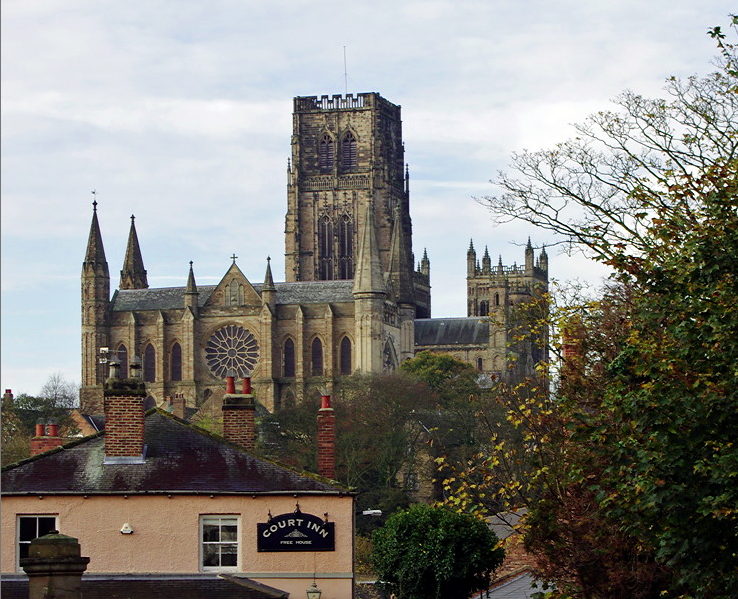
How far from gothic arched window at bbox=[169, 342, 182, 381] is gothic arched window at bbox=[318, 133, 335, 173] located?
2785 cm

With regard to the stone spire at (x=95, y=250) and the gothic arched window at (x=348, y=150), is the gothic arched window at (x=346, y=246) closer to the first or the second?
the gothic arched window at (x=348, y=150)

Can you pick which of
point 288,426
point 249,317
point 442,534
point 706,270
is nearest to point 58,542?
point 706,270

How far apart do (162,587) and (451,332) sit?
4709 inches

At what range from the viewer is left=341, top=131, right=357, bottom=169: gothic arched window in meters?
149

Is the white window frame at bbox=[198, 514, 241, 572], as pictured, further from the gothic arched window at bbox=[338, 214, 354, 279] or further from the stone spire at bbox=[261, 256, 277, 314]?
the gothic arched window at bbox=[338, 214, 354, 279]

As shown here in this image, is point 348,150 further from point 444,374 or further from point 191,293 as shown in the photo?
point 444,374

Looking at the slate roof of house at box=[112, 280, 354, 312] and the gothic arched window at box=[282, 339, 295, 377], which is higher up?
the slate roof of house at box=[112, 280, 354, 312]

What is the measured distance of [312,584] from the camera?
2923 centimetres

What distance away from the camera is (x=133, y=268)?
138375 mm

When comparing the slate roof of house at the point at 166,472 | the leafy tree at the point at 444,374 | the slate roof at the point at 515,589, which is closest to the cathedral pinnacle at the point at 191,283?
the leafy tree at the point at 444,374

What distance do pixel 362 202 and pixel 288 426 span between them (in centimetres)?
5795

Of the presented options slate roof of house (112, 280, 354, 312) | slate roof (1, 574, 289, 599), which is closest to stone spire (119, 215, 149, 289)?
slate roof of house (112, 280, 354, 312)

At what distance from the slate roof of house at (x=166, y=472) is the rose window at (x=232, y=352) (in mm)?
96642

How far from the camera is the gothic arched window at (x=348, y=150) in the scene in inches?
5881
